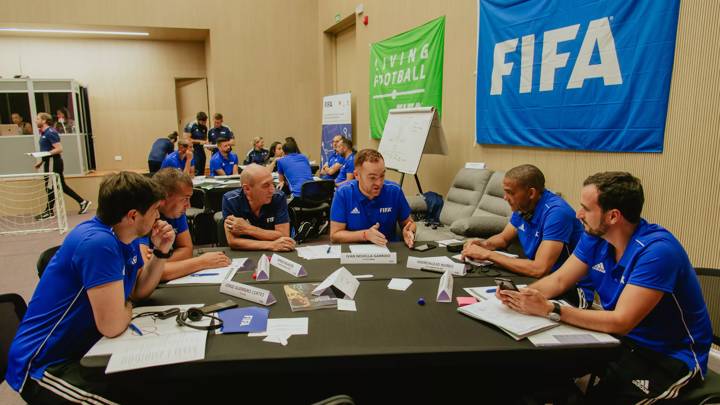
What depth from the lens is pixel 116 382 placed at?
1.23 m

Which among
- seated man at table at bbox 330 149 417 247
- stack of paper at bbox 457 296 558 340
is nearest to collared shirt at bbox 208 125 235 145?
seated man at table at bbox 330 149 417 247

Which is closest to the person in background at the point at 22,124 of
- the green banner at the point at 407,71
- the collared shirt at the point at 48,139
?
the collared shirt at the point at 48,139

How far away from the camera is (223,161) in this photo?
6.48 m

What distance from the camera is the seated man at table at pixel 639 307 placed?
1.44 metres

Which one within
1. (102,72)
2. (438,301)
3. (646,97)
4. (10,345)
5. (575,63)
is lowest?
(10,345)

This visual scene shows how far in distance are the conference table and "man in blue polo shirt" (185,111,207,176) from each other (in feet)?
20.8

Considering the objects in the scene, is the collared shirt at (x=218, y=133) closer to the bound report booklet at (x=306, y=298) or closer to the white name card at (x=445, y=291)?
the bound report booklet at (x=306, y=298)

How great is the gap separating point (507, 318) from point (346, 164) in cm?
470

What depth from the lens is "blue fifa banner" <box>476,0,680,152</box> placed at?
2.84m

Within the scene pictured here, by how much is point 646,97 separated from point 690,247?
99cm

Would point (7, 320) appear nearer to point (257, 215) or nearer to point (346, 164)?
point (257, 215)

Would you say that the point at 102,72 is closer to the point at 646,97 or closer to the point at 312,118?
the point at 312,118

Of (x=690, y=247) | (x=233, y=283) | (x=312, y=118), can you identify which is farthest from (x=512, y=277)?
(x=312, y=118)

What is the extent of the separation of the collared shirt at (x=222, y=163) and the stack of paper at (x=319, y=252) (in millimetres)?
4340
